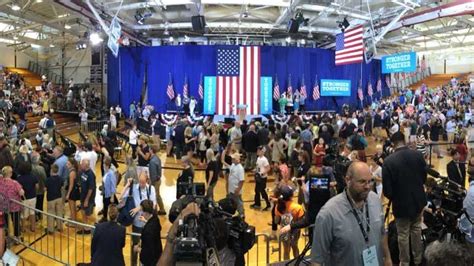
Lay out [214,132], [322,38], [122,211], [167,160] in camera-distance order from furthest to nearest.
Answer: [322,38], [167,160], [214,132], [122,211]

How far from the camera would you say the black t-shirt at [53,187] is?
26.1 feet

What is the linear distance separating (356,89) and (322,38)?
404 centimetres

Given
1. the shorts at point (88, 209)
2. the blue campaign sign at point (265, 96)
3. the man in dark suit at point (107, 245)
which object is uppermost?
the blue campaign sign at point (265, 96)

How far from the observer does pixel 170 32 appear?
24.0 meters

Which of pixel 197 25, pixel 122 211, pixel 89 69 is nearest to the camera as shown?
pixel 122 211

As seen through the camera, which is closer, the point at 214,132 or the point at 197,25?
the point at 214,132

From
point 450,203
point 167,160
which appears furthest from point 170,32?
point 450,203

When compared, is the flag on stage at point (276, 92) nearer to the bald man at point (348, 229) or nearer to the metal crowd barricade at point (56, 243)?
the metal crowd barricade at point (56, 243)

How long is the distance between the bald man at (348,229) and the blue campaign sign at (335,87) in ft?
75.9

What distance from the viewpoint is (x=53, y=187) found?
795 centimetres

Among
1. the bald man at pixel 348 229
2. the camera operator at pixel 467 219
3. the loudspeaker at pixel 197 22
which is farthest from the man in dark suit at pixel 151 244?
the loudspeaker at pixel 197 22

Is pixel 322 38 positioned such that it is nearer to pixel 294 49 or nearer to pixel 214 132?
pixel 294 49

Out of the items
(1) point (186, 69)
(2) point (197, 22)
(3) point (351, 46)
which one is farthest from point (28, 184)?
(1) point (186, 69)

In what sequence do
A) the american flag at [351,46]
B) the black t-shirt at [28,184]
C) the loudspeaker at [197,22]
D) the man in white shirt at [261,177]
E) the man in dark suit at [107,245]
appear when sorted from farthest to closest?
the loudspeaker at [197,22] < the american flag at [351,46] < the man in white shirt at [261,177] < the black t-shirt at [28,184] < the man in dark suit at [107,245]
